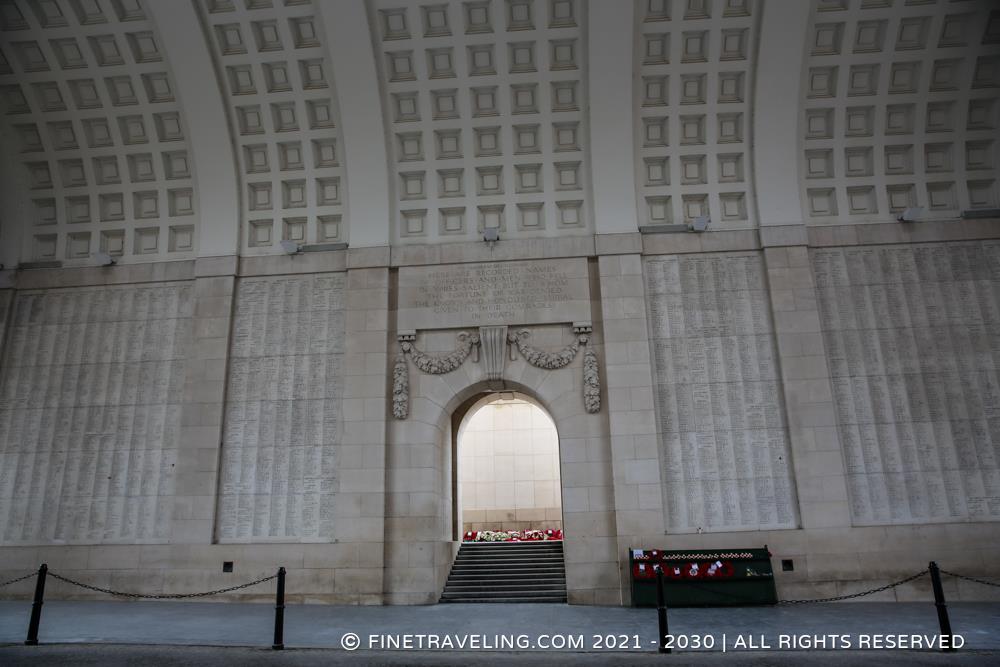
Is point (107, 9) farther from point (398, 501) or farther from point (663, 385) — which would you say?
point (663, 385)

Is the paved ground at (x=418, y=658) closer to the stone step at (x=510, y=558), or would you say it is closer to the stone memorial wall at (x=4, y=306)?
the stone step at (x=510, y=558)

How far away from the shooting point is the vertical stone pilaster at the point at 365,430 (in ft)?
49.5

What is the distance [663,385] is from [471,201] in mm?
A: 7249

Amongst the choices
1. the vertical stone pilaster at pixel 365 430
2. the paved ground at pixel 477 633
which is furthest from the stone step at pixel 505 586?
the vertical stone pilaster at pixel 365 430

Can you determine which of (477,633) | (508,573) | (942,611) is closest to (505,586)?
(508,573)

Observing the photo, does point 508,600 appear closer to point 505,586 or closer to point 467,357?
point 505,586

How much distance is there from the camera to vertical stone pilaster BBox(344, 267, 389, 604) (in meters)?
15.1

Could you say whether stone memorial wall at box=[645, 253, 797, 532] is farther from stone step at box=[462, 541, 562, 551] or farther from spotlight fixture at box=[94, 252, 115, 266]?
spotlight fixture at box=[94, 252, 115, 266]

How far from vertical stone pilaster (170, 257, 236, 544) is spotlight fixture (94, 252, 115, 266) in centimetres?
259

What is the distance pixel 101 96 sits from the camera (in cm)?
1734

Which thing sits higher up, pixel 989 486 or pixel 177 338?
pixel 177 338

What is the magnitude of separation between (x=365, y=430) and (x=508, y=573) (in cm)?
575

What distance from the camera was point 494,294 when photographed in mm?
16953

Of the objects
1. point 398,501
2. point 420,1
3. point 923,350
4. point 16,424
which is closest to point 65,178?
point 16,424
